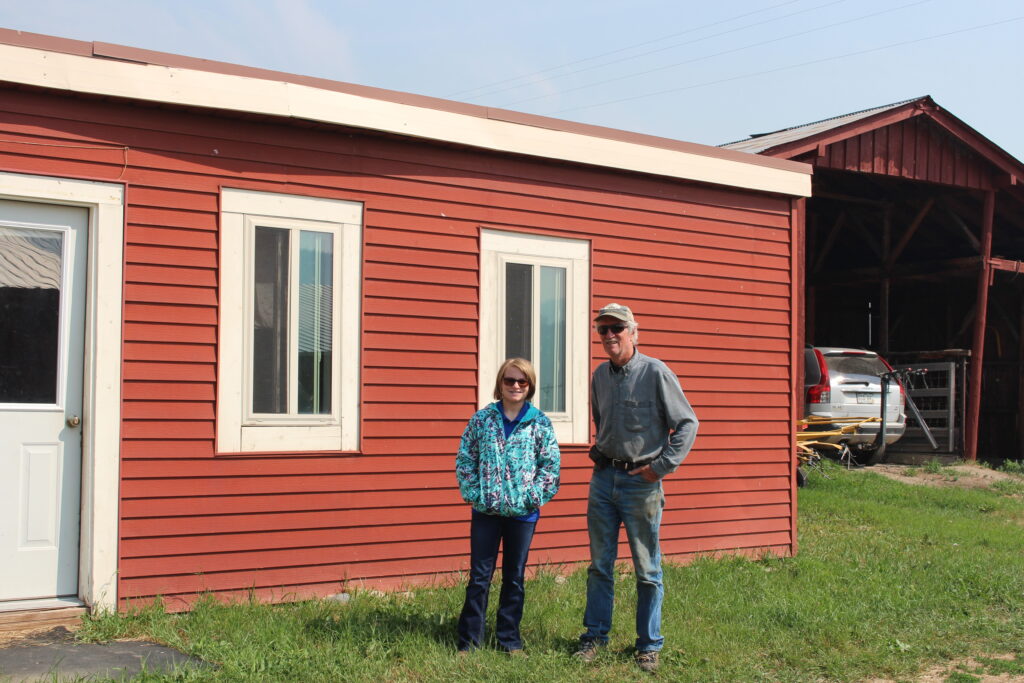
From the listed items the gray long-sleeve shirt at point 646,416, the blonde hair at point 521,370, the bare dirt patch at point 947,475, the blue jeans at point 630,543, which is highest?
the blonde hair at point 521,370

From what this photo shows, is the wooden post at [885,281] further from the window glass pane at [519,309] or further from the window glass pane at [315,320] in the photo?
the window glass pane at [315,320]

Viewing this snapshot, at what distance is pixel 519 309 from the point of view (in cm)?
770

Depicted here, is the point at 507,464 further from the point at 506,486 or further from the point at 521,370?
the point at 521,370

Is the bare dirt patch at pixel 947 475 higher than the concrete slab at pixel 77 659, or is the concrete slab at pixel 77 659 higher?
the bare dirt patch at pixel 947 475

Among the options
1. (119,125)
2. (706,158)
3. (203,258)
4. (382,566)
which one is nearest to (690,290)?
(706,158)

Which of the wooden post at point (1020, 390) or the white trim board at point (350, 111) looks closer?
the white trim board at point (350, 111)

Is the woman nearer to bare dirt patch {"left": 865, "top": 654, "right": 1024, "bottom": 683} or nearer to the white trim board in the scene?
bare dirt patch {"left": 865, "top": 654, "right": 1024, "bottom": 683}

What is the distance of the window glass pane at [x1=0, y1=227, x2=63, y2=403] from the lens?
19.3 ft

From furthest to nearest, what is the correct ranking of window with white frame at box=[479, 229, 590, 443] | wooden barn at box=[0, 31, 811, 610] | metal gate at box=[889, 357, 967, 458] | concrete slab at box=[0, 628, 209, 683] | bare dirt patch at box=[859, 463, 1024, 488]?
metal gate at box=[889, 357, 967, 458] → bare dirt patch at box=[859, 463, 1024, 488] → window with white frame at box=[479, 229, 590, 443] → wooden barn at box=[0, 31, 811, 610] → concrete slab at box=[0, 628, 209, 683]

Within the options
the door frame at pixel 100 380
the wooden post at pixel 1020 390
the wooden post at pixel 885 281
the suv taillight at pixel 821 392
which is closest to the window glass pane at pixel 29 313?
the door frame at pixel 100 380

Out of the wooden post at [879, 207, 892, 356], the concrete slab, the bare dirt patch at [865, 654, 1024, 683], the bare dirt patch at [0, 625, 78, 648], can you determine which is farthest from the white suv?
the bare dirt patch at [0, 625, 78, 648]

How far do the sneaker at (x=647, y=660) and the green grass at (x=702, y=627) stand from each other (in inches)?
2.4

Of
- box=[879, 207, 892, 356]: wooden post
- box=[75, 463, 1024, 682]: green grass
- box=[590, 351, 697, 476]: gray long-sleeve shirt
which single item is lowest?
box=[75, 463, 1024, 682]: green grass

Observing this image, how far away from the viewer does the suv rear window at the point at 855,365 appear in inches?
567
